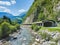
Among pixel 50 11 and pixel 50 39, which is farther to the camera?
pixel 50 11

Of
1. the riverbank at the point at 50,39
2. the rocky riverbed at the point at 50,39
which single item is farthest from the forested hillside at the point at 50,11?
the rocky riverbed at the point at 50,39

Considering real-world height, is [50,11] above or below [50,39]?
above

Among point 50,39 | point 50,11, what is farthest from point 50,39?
point 50,11

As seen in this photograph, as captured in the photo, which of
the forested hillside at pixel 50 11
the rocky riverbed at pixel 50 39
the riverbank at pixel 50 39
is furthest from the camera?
the forested hillside at pixel 50 11

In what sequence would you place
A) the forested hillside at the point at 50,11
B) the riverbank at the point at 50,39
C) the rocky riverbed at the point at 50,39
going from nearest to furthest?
1. the rocky riverbed at the point at 50,39
2. the riverbank at the point at 50,39
3. the forested hillside at the point at 50,11

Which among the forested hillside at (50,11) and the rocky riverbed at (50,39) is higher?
the forested hillside at (50,11)

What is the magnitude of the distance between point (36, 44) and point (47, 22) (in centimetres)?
4976

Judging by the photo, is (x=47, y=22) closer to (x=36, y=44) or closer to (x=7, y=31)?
(x=7, y=31)

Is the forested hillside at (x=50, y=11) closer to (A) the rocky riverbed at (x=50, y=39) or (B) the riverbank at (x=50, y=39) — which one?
(B) the riverbank at (x=50, y=39)

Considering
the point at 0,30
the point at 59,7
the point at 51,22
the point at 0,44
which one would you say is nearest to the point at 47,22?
the point at 51,22

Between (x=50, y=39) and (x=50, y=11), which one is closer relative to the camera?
(x=50, y=39)

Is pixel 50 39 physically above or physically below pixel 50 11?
below

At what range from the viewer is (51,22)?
9331 centimetres

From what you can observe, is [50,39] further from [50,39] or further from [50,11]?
[50,11]
